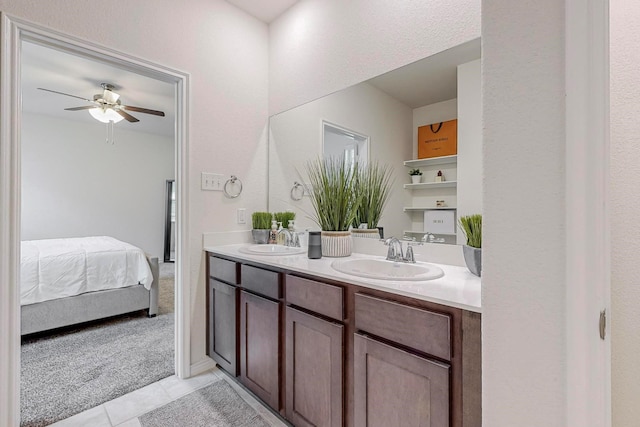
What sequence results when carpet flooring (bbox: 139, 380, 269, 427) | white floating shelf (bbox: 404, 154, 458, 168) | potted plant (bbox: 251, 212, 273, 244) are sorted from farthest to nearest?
potted plant (bbox: 251, 212, 273, 244), carpet flooring (bbox: 139, 380, 269, 427), white floating shelf (bbox: 404, 154, 458, 168)

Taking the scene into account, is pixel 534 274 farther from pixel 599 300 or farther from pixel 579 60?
pixel 579 60

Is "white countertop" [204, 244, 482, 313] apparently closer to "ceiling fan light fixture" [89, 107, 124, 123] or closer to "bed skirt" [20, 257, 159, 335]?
"bed skirt" [20, 257, 159, 335]

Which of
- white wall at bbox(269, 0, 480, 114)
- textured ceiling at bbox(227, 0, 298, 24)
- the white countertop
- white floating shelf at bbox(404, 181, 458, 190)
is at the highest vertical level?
textured ceiling at bbox(227, 0, 298, 24)

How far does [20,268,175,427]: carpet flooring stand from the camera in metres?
1.72

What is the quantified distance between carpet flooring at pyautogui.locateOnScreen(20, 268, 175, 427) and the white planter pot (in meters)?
1.38

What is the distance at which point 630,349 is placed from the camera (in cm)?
97

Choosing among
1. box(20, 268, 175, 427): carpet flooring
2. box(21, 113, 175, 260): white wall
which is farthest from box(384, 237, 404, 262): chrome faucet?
box(21, 113, 175, 260): white wall

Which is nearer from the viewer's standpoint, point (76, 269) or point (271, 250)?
point (271, 250)

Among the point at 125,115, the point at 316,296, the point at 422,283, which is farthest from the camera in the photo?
the point at 125,115

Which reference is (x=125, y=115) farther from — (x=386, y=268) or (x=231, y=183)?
(x=386, y=268)

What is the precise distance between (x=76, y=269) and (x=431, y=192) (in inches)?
121

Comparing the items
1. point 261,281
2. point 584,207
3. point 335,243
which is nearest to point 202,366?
point 261,281

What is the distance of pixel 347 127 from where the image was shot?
6.14ft

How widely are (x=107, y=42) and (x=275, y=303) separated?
1707mm
